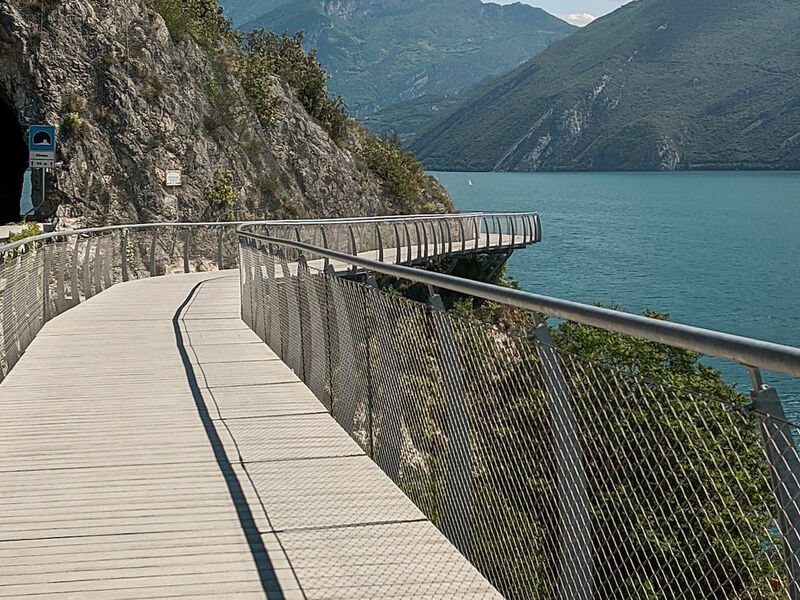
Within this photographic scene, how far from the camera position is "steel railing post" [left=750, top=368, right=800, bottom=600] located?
2.63m

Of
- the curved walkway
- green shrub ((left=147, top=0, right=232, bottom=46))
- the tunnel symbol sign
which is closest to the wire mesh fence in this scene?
the curved walkway

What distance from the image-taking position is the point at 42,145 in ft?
87.3

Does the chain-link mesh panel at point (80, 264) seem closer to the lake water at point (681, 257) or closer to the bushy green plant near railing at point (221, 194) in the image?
the bushy green plant near railing at point (221, 194)

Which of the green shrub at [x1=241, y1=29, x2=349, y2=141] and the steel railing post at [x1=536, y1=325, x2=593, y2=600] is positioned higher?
the green shrub at [x1=241, y1=29, x2=349, y2=141]

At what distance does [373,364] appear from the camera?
6.89 m

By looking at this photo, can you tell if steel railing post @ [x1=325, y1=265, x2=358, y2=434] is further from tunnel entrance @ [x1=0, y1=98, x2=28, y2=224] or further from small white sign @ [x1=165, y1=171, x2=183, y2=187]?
tunnel entrance @ [x1=0, y1=98, x2=28, y2=224]

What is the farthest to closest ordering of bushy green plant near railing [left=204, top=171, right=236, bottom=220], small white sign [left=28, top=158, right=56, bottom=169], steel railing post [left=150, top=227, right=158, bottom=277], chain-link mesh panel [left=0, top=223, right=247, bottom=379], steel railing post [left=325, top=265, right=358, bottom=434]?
bushy green plant near railing [left=204, top=171, right=236, bottom=220], small white sign [left=28, top=158, right=56, bottom=169], steel railing post [left=150, top=227, right=158, bottom=277], chain-link mesh panel [left=0, top=223, right=247, bottom=379], steel railing post [left=325, top=265, right=358, bottom=434]

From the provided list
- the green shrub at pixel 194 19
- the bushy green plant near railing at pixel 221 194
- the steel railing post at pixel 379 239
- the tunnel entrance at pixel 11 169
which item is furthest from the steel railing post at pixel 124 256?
the tunnel entrance at pixel 11 169

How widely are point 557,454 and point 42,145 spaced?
82.3 ft

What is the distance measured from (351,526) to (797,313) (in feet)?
186

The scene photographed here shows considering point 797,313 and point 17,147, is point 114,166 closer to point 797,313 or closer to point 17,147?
point 17,147

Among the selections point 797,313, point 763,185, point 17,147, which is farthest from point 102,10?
point 763,185

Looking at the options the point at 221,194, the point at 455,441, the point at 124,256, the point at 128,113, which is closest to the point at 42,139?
the point at 124,256

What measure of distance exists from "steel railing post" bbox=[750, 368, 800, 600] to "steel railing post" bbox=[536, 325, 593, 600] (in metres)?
1.29
